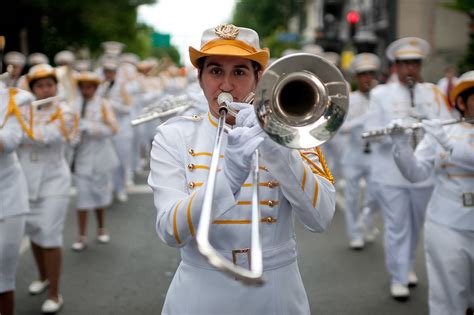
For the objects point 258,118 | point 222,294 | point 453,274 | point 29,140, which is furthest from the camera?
point 29,140

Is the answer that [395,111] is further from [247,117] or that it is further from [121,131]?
[121,131]

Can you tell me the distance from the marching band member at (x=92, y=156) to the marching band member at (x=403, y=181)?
3.49 meters

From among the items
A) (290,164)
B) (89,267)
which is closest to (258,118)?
(290,164)

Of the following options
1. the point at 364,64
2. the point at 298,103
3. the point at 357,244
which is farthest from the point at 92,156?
the point at 298,103

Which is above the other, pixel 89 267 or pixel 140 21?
pixel 140 21

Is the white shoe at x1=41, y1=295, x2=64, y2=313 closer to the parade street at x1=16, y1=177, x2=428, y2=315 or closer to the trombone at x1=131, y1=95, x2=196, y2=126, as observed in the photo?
the parade street at x1=16, y1=177, x2=428, y2=315

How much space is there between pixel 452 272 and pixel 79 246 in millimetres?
4748

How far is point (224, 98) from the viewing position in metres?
2.63

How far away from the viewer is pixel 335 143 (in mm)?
9812

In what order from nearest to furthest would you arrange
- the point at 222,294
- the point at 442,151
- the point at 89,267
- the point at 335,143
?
the point at 222,294 < the point at 442,151 < the point at 89,267 < the point at 335,143

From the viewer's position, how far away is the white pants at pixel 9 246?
444cm

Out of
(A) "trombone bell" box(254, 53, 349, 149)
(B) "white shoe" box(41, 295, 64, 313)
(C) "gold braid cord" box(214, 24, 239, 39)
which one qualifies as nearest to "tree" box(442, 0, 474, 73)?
(B) "white shoe" box(41, 295, 64, 313)

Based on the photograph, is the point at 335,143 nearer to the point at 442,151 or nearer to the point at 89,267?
the point at 89,267

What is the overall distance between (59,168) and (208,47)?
3435mm
